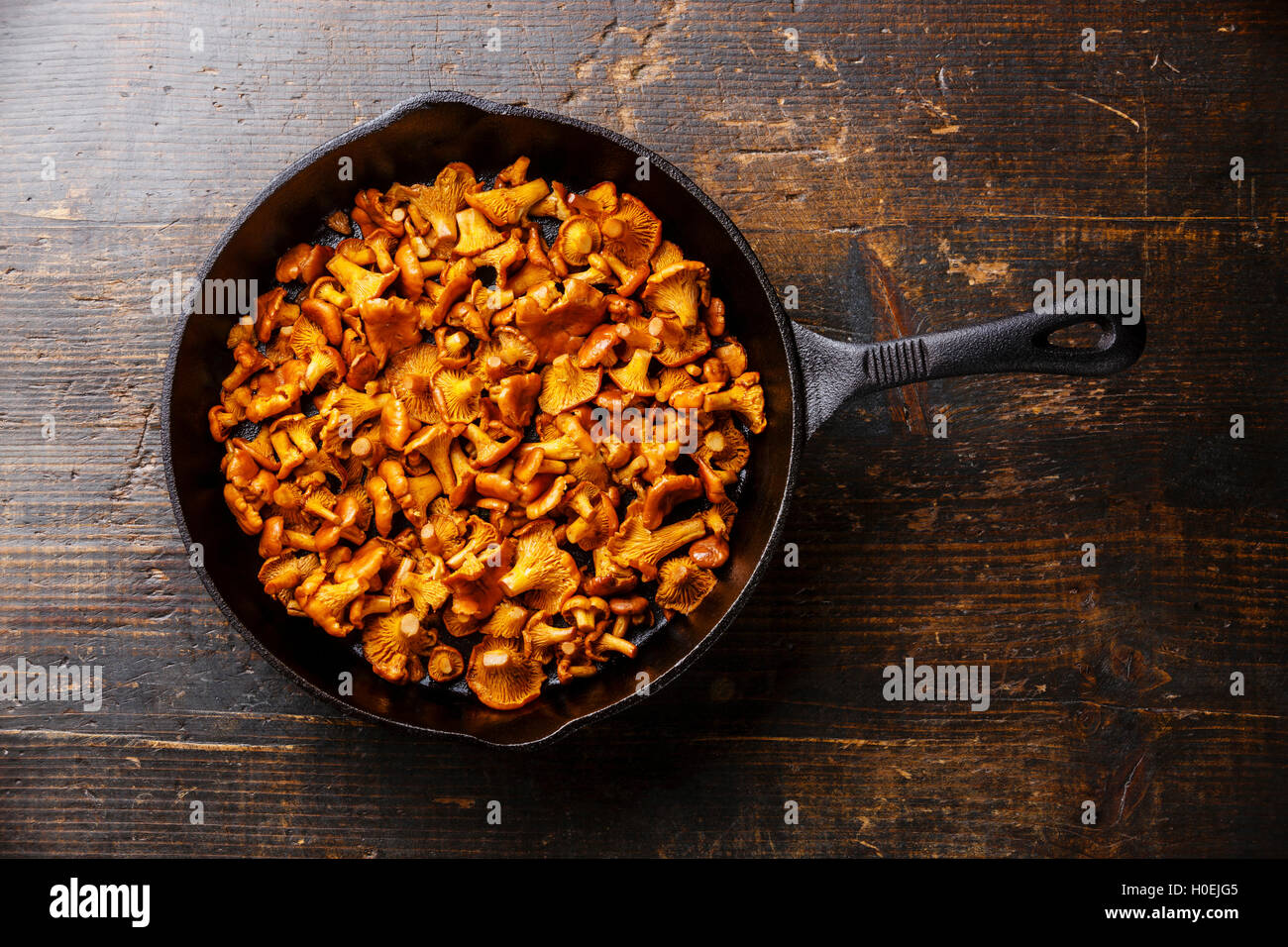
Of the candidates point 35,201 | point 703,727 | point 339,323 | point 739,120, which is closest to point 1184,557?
point 703,727

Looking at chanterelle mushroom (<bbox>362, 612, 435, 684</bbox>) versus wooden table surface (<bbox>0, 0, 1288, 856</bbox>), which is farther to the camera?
wooden table surface (<bbox>0, 0, 1288, 856</bbox>)

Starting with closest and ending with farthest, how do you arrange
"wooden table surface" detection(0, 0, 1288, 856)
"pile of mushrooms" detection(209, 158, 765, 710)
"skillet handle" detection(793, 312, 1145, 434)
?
"skillet handle" detection(793, 312, 1145, 434) < "pile of mushrooms" detection(209, 158, 765, 710) < "wooden table surface" detection(0, 0, 1288, 856)

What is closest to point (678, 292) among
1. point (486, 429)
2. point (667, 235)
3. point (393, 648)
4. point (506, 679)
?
point (667, 235)

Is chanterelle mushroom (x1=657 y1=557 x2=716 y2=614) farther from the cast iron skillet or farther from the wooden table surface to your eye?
the wooden table surface

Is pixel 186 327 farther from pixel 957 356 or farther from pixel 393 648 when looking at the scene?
pixel 957 356

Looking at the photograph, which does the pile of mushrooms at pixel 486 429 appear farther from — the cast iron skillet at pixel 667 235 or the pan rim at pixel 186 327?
the pan rim at pixel 186 327

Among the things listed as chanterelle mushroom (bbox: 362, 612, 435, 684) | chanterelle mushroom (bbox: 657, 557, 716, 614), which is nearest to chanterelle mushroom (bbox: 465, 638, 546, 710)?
chanterelle mushroom (bbox: 362, 612, 435, 684)
